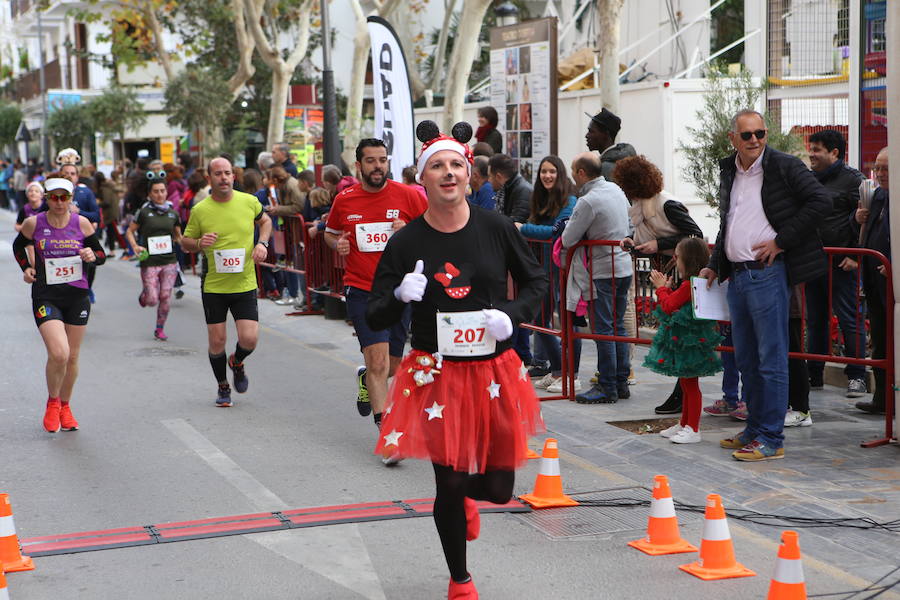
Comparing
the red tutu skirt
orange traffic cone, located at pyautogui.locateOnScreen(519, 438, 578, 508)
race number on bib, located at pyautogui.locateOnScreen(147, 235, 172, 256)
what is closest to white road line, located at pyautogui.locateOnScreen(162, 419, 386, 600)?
the red tutu skirt

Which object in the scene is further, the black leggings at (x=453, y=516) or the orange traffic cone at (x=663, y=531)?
the orange traffic cone at (x=663, y=531)

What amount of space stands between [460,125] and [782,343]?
2.73 meters

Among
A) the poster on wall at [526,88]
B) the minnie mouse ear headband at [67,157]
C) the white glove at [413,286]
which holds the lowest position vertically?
the white glove at [413,286]

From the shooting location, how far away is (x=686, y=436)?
802 centimetres

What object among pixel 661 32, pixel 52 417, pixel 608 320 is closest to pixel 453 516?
→ pixel 608 320

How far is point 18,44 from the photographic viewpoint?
2948 inches

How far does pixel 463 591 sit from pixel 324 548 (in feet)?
3.76

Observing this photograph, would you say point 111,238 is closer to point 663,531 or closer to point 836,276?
point 836,276

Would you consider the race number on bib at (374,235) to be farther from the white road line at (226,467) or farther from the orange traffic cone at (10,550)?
the orange traffic cone at (10,550)

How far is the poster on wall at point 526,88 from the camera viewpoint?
14602 millimetres

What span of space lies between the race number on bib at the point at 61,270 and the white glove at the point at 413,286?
15.6ft

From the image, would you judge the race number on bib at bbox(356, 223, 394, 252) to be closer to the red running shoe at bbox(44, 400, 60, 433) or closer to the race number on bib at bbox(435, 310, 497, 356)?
the red running shoe at bbox(44, 400, 60, 433)

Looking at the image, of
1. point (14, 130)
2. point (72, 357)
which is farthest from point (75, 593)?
point (14, 130)

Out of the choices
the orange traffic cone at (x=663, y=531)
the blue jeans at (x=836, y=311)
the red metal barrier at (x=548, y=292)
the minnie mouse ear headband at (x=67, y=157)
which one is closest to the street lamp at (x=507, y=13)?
the minnie mouse ear headband at (x=67, y=157)
